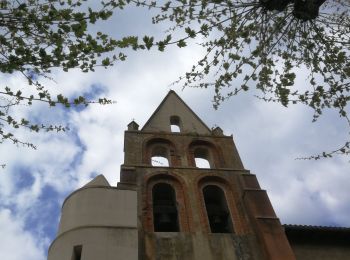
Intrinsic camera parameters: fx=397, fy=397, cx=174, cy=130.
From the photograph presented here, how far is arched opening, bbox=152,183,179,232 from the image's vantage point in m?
13.3

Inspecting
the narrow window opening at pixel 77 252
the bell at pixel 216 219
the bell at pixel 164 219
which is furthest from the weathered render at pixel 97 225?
the bell at pixel 216 219

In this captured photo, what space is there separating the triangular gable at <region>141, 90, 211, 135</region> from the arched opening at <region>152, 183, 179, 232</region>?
3937 millimetres

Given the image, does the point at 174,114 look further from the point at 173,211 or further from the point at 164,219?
the point at 164,219

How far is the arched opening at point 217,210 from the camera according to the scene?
13703mm

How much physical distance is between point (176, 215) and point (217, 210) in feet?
5.09

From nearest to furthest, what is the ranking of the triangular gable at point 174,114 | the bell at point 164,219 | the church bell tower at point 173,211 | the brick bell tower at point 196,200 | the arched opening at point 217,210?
the church bell tower at point 173,211
the brick bell tower at point 196,200
the bell at point 164,219
the arched opening at point 217,210
the triangular gable at point 174,114

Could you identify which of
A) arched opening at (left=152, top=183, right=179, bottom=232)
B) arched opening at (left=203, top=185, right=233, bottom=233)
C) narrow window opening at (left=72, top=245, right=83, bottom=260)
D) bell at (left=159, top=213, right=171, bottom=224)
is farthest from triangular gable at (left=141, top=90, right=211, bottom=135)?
narrow window opening at (left=72, top=245, right=83, bottom=260)

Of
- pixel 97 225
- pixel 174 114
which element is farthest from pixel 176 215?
pixel 174 114

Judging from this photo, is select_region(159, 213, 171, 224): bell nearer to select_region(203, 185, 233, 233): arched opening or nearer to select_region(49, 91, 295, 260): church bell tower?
select_region(49, 91, 295, 260): church bell tower

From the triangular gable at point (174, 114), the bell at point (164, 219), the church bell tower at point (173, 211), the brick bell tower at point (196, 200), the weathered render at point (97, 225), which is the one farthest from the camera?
the triangular gable at point (174, 114)

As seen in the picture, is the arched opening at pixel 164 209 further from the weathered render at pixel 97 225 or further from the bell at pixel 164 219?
the weathered render at pixel 97 225

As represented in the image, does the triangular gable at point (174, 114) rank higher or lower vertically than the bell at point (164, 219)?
higher

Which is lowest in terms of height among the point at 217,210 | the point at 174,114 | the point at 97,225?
the point at 97,225

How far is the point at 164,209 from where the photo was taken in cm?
1367
